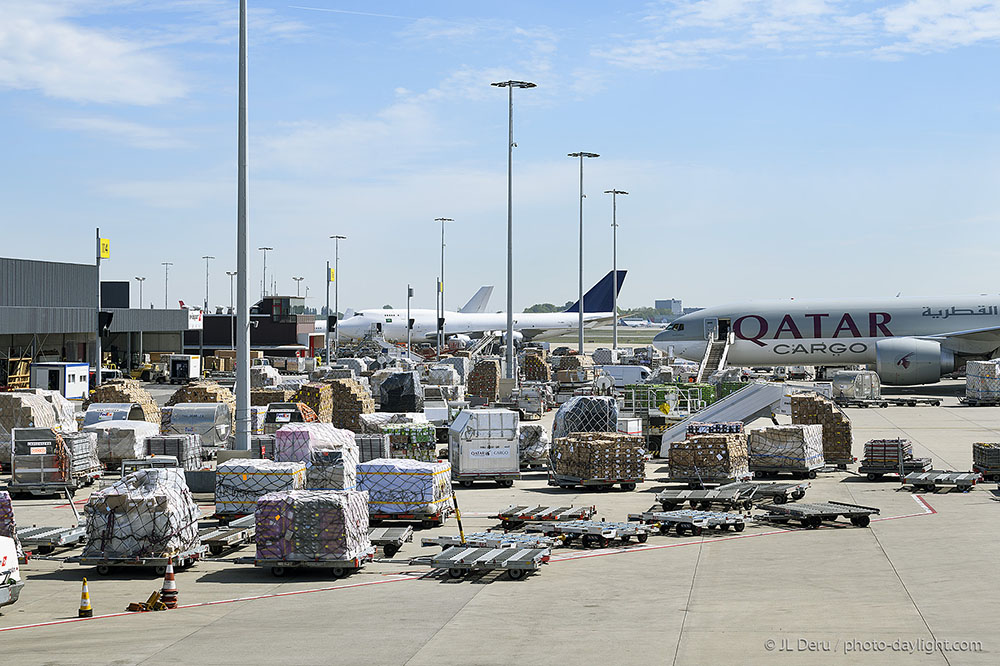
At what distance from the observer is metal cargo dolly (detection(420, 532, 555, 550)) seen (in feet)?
59.3

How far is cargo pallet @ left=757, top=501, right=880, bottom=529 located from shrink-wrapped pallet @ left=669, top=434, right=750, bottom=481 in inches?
188

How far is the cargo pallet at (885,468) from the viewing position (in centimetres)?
2836

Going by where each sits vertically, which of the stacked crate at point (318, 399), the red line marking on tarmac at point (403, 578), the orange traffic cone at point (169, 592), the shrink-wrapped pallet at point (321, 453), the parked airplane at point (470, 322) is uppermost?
the parked airplane at point (470, 322)

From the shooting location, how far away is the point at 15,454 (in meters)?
25.5

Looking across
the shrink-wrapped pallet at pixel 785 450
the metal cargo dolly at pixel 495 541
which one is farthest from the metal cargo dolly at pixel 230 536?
the shrink-wrapped pallet at pixel 785 450

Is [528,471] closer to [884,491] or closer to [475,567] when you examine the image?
[884,491]

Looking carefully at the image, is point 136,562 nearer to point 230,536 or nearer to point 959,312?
point 230,536

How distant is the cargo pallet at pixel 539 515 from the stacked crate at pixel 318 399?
52.2 ft

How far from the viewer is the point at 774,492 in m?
24.4

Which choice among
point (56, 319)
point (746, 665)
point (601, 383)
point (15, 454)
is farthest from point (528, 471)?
point (56, 319)

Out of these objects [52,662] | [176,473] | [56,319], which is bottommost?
[52,662]

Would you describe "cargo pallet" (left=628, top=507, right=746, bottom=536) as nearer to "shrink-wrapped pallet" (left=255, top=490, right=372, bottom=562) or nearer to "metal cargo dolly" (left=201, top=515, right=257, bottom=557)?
"shrink-wrapped pallet" (left=255, top=490, right=372, bottom=562)

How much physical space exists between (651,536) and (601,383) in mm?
34096

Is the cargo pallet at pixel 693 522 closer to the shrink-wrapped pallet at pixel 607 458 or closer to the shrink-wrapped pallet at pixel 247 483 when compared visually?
the shrink-wrapped pallet at pixel 607 458
